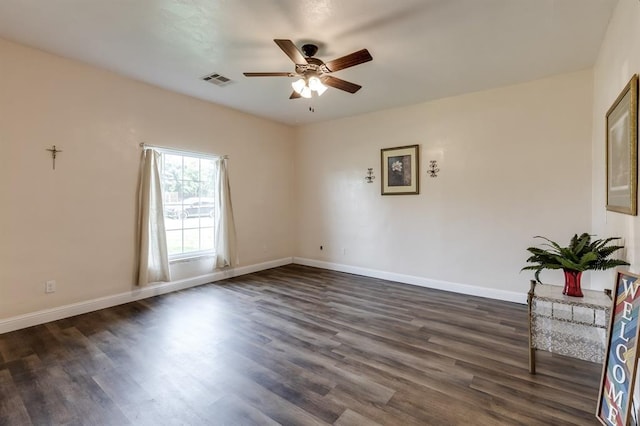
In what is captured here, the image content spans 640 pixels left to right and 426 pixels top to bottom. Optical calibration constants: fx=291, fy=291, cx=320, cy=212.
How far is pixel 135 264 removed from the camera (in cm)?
390

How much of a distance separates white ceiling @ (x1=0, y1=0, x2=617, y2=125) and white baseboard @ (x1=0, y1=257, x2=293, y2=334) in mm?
2801

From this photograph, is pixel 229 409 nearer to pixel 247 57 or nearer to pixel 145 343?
pixel 145 343

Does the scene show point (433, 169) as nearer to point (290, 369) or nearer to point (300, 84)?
point (300, 84)

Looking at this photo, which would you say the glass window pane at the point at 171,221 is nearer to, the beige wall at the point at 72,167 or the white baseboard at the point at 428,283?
the beige wall at the point at 72,167

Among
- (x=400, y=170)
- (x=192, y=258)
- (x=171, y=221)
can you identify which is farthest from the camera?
(x=400, y=170)

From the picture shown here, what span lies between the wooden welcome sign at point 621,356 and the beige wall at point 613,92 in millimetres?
515

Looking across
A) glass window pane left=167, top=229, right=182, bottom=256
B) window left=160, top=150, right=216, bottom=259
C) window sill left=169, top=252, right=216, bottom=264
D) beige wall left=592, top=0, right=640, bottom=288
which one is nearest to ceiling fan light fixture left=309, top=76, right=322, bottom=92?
beige wall left=592, top=0, right=640, bottom=288

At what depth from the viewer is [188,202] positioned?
457 centimetres

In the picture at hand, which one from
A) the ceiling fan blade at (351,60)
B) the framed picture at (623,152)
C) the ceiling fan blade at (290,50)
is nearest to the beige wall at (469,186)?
the framed picture at (623,152)

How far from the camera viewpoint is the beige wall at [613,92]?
185 cm

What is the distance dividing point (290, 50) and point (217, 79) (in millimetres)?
1724

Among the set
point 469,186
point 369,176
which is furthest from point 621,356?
point 369,176

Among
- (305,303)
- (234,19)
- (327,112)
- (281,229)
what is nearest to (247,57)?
(234,19)

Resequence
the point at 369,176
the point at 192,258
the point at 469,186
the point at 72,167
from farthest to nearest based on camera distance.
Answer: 1. the point at 369,176
2. the point at 192,258
3. the point at 469,186
4. the point at 72,167
